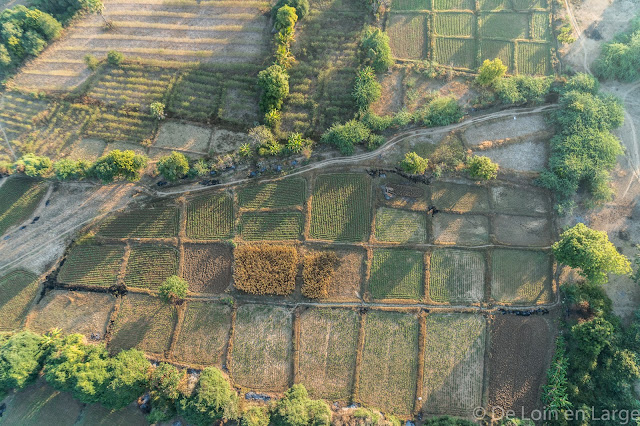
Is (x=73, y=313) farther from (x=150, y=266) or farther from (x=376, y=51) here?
(x=376, y=51)

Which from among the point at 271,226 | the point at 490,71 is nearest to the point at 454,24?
the point at 490,71

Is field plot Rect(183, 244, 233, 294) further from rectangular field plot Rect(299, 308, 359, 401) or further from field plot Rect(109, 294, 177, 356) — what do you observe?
rectangular field plot Rect(299, 308, 359, 401)

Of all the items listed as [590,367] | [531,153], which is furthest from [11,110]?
[590,367]

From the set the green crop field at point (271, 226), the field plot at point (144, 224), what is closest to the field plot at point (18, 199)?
the field plot at point (144, 224)

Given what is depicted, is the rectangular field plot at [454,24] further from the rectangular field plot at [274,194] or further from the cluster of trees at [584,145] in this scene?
the rectangular field plot at [274,194]

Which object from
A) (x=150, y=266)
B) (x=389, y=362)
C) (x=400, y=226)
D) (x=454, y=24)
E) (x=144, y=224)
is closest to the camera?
(x=389, y=362)

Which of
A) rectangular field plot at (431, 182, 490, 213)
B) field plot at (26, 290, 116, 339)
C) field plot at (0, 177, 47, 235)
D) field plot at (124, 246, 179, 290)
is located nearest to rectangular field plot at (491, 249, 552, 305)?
rectangular field plot at (431, 182, 490, 213)
